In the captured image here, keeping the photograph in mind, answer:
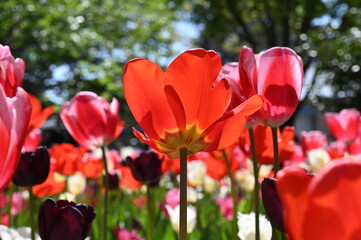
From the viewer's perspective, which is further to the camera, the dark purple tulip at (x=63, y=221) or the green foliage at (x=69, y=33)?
the green foliage at (x=69, y=33)

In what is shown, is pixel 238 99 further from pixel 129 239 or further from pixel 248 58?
pixel 129 239

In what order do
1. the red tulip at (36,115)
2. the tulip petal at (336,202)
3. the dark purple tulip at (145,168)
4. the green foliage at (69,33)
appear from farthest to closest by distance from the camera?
the green foliage at (69,33) < the dark purple tulip at (145,168) < the red tulip at (36,115) < the tulip petal at (336,202)

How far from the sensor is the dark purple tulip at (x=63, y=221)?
1.86 ft

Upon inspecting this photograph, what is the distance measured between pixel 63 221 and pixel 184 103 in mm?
192

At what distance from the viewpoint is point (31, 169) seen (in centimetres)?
87

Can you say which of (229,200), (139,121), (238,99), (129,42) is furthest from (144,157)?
(129,42)

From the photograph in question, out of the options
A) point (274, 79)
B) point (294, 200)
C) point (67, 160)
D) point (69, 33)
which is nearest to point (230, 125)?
point (274, 79)

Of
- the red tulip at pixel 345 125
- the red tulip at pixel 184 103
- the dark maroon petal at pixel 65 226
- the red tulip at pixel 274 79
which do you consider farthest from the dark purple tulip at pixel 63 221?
the red tulip at pixel 345 125

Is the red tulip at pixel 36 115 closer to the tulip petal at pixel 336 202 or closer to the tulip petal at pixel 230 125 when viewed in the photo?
the tulip petal at pixel 230 125

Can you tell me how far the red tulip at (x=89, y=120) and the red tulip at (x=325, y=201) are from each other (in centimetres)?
77

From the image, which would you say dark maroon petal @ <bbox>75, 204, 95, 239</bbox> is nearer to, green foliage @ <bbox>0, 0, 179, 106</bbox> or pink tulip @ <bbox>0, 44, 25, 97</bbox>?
pink tulip @ <bbox>0, 44, 25, 97</bbox>

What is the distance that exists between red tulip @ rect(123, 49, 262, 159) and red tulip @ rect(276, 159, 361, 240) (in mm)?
272

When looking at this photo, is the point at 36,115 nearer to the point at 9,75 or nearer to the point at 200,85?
the point at 9,75

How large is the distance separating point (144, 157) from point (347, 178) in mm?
907
